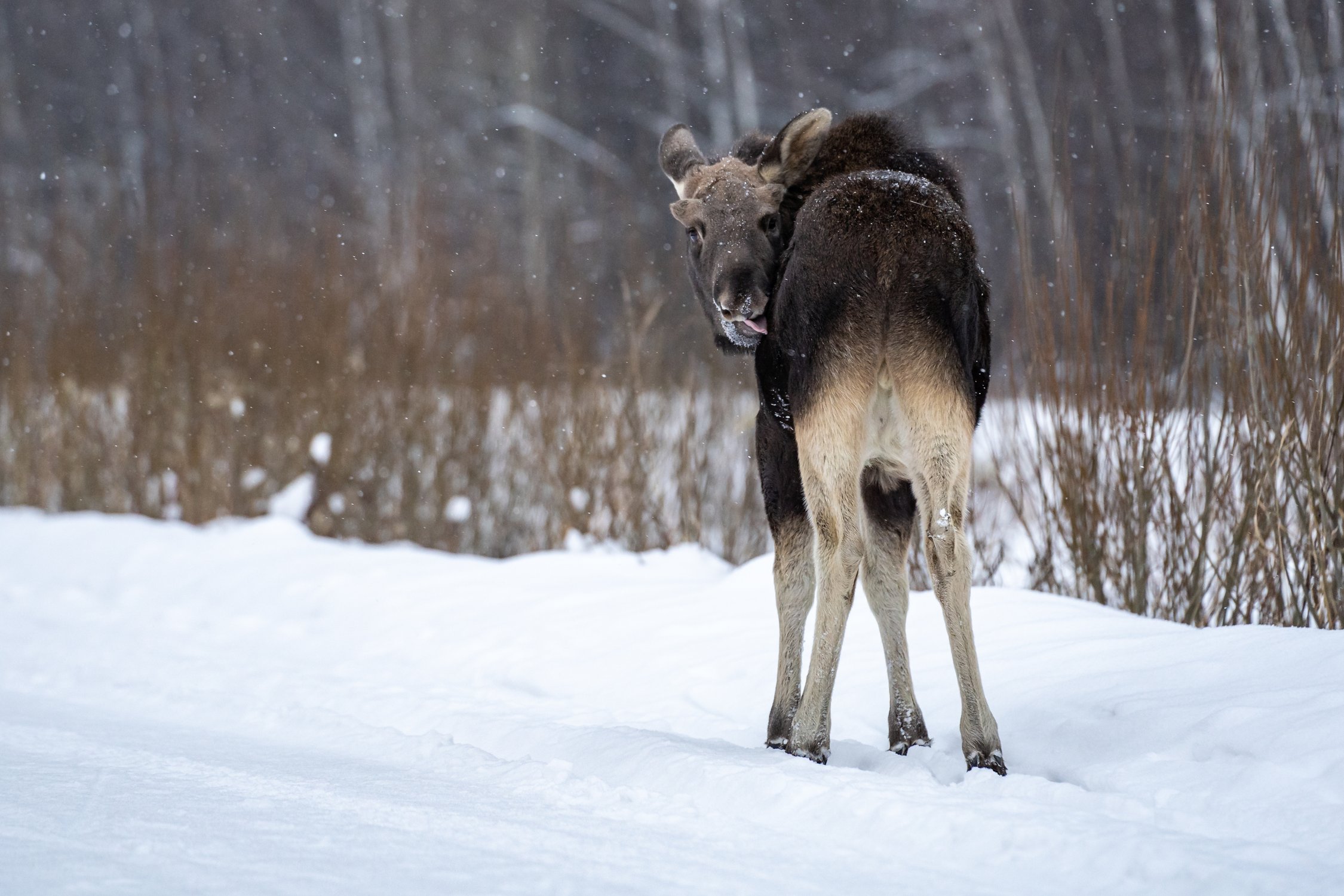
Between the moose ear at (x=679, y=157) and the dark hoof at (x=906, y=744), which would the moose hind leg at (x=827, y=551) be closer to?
the dark hoof at (x=906, y=744)

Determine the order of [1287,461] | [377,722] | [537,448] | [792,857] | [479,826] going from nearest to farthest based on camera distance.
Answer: [792,857] → [479,826] → [377,722] → [1287,461] → [537,448]

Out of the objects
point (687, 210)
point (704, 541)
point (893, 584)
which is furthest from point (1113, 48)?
point (893, 584)

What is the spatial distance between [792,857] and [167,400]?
9.31m

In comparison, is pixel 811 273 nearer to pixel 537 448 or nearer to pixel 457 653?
pixel 457 653

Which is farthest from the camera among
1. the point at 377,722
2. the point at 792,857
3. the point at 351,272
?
the point at 351,272

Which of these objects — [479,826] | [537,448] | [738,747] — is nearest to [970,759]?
[738,747]

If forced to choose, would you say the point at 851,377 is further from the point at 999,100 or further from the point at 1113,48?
the point at 999,100

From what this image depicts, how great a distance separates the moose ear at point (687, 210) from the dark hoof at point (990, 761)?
192 cm

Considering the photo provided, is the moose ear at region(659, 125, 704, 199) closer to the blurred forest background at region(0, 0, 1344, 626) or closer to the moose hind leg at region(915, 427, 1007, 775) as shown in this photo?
the blurred forest background at region(0, 0, 1344, 626)

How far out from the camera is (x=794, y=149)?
4.09 m

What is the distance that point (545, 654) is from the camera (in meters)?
5.49

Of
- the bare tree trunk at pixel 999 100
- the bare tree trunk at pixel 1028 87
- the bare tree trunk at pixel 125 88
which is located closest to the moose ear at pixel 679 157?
the bare tree trunk at pixel 999 100

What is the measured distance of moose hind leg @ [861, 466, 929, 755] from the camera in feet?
12.6

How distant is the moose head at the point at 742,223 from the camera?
150 inches
